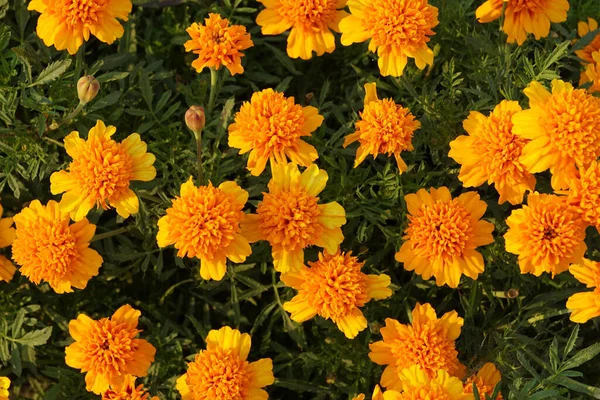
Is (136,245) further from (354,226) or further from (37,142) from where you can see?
(354,226)

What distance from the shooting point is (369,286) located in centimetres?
198

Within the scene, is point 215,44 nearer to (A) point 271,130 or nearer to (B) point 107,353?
(A) point 271,130

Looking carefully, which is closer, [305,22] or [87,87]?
[87,87]

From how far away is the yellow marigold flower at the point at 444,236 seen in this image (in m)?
1.93

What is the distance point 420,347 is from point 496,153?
55 cm

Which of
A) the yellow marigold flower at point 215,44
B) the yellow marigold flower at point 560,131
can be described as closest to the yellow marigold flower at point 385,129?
the yellow marigold flower at point 560,131

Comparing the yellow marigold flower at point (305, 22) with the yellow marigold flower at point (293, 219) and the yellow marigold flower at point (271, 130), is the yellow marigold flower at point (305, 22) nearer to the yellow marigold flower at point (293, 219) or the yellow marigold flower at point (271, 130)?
the yellow marigold flower at point (271, 130)

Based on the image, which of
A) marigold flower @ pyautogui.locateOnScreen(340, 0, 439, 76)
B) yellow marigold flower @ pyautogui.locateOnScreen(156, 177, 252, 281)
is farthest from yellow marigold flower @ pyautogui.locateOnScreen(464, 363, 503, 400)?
marigold flower @ pyautogui.locateOnScreen(340, 0, 439, 76)

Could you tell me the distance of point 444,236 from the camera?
6.28 ft

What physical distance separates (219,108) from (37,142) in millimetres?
585

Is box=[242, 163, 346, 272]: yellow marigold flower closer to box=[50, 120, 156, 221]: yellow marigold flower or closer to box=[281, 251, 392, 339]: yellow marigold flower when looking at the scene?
box=[281, 251, 392, 339]: yellow marigold flower

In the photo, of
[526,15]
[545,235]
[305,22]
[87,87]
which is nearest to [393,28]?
[305,22]

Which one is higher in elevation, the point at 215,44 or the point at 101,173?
the point at 215,44

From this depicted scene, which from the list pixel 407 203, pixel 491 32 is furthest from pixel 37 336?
pixel 491 32
